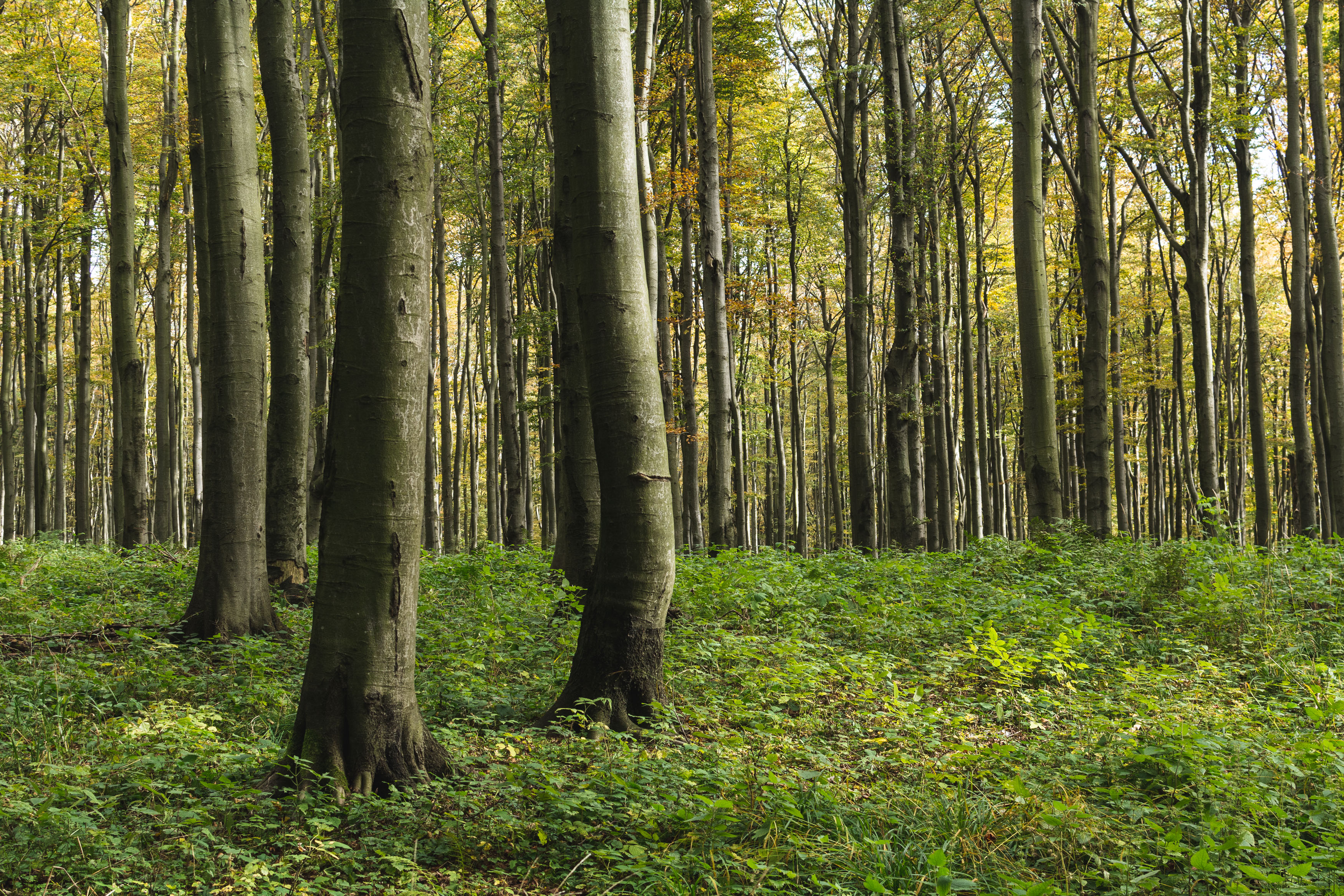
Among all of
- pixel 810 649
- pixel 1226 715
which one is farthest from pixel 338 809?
pixel 1226 715

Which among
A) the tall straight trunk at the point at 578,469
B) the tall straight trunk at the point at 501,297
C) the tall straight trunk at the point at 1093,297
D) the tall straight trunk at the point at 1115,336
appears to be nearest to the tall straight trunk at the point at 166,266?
the tall straight trunk at the point at 501,297

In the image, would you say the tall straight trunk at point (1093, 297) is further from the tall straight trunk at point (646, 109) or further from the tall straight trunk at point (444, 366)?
the tall straight trunk at point (444, 366)

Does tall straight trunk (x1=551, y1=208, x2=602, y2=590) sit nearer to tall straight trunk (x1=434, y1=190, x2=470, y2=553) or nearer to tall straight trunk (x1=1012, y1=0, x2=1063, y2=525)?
tall straight trunk (x1=1012, y1=0, x2=1063, y2=525)

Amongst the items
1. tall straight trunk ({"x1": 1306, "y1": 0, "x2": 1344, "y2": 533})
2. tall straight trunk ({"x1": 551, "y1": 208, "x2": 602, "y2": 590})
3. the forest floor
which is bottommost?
the forest floor

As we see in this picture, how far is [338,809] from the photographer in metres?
3.25

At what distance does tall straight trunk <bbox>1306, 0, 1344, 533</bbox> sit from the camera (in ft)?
42.8

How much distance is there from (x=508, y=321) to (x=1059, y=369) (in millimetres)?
19951

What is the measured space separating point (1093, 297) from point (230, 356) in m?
10.2

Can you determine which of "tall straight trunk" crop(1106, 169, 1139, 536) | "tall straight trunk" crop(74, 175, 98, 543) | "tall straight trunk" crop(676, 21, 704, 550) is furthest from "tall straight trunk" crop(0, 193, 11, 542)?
"tall straight trunk" crop(1106, 169, 1139, 536)

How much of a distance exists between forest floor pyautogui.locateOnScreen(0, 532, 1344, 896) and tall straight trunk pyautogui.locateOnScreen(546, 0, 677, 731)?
367 millimetres

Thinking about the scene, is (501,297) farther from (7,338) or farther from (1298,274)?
(7,338)

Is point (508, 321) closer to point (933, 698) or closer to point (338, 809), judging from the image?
point (933, 698)

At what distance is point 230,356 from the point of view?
6258 millimetres

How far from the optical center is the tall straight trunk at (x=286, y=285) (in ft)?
24.9
